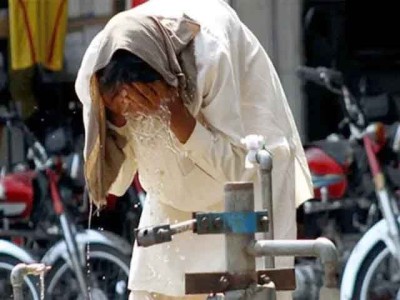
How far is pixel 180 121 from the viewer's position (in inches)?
187

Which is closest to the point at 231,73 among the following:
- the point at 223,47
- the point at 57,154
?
the point at 223,47

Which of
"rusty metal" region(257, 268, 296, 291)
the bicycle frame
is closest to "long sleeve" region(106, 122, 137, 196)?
"rusty metal" region(257, 268, 296, 291)

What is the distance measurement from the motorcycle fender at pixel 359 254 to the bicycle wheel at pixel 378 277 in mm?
19

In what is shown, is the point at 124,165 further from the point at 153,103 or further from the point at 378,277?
the point at 378,277

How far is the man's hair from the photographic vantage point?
4.64 meters

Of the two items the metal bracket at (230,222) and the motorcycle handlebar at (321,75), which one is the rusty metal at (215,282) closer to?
the metal bracket at (230,222)

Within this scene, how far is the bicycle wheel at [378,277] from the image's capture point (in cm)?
782

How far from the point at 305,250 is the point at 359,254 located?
3.99m

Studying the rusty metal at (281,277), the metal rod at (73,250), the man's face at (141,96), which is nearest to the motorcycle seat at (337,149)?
the metal rod at (73,250)

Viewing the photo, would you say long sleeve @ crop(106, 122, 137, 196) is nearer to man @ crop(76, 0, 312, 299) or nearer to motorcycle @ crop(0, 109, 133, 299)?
man @ crop(76, 0, 312, 299)

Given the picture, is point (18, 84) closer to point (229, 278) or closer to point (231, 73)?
point (231, 73)

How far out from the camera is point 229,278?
3.94m

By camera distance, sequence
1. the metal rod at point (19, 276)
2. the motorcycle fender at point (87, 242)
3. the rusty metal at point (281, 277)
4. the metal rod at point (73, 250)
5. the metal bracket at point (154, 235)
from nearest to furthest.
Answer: the metal bracket at point (154, 235) < the rusty metal at point (281, 277) < the metal rod at point (19, 276) < the motorcycle fender at point (87, 242) < the metal rod at point (73, 250)

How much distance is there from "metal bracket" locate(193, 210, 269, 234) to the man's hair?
0.77 m
